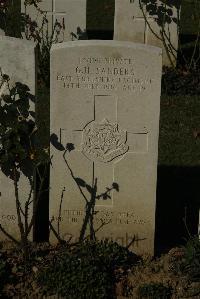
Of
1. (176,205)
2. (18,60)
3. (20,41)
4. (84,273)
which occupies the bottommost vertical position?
(84,273)

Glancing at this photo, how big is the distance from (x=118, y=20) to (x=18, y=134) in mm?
4557

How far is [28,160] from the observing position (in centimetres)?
532

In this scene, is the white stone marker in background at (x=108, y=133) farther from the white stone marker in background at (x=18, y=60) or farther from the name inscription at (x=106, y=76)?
the white stone marker in background at (x=18, y=60)

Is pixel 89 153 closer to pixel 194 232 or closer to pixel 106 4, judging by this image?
pixel 194 232

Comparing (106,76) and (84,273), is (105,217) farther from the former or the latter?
(106,76)

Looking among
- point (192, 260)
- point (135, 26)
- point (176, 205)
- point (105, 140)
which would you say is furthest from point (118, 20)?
point (192, 260)

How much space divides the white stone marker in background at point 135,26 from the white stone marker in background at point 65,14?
470mm

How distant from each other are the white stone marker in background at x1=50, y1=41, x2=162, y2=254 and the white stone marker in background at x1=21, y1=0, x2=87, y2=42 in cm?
406

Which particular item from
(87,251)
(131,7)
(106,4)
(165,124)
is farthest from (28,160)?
(106,4)

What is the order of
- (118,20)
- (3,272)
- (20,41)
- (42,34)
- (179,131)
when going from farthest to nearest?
(118,20), (42,34), (179,131), (3,272), (20,41)

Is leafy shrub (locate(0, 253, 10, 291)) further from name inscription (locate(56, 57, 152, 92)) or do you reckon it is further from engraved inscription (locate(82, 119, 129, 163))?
name inscription (locate(56, 57, 152, 92))

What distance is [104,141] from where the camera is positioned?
530cm

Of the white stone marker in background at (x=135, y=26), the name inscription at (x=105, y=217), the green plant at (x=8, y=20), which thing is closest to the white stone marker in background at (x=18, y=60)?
the name inscription at (x=105, y=217)

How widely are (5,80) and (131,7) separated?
4.48 meters
